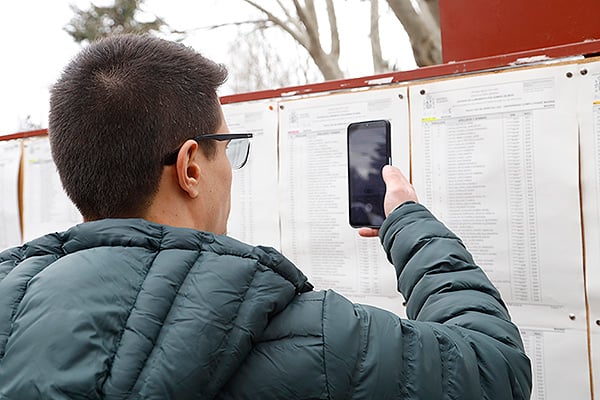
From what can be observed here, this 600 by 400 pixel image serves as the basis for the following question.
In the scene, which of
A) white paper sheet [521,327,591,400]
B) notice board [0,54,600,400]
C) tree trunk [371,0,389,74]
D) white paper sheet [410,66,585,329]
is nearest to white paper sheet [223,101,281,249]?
notice board [0,54,600,400]

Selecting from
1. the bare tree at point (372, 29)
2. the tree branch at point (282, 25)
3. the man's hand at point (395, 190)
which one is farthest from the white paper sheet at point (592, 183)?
the tree branch at point (282, 25)

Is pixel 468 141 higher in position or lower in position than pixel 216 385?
higher

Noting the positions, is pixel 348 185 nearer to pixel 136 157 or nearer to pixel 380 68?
pixel 136 157

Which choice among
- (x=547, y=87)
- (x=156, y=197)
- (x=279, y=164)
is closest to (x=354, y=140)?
(x=279, y=164)

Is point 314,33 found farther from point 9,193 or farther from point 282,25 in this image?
point 9,193

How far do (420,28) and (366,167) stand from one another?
4.27m

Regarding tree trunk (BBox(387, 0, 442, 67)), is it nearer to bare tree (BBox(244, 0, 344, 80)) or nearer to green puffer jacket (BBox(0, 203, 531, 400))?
bare tree (BBox(244, 0, 344, 80))

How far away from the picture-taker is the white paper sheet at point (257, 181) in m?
1.82

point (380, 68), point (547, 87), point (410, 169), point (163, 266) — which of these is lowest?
point (163, 266)

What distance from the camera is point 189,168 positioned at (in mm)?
928

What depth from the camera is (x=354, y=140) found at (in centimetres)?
162

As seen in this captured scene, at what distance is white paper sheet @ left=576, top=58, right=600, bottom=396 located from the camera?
1304 mm

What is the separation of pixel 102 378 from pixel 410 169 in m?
1.09

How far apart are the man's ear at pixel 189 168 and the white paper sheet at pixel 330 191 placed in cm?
77
